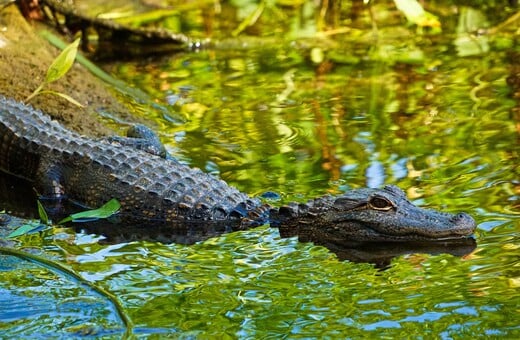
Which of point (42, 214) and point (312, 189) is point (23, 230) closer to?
point (42, 214)

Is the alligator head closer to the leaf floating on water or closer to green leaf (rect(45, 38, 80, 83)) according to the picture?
the leaf floating on water

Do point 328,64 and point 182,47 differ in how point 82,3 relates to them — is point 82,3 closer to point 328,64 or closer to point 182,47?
point 182,47

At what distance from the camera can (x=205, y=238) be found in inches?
243

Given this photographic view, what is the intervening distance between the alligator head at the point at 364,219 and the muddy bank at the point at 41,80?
7.56 feet

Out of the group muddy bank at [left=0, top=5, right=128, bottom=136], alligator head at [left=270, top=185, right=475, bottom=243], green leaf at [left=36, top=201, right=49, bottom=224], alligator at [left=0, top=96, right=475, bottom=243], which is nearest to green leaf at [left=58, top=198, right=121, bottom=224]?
green leaf at [left=36, top=201, right=49, bottom=224]

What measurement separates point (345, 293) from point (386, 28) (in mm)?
6786

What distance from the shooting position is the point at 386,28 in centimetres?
1147

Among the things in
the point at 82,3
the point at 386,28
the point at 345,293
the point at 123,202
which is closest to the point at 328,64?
the point at 386,28

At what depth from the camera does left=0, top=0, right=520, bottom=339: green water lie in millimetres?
4750

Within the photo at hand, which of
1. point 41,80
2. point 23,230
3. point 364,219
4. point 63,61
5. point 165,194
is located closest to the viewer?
point 23,230

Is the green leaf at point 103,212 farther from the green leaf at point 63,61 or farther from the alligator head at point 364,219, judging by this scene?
the green leaf at point 63,61

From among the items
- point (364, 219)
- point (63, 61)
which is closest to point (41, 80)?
point (63, 61)

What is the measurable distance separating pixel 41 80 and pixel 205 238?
Result: 9.34 feet

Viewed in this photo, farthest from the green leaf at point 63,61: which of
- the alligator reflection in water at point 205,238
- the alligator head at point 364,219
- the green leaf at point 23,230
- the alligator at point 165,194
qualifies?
the alligator head at point 364,219
